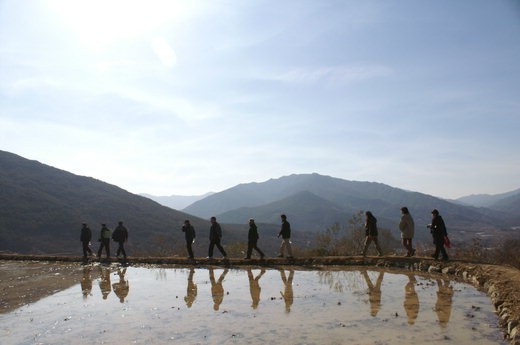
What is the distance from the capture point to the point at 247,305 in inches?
435

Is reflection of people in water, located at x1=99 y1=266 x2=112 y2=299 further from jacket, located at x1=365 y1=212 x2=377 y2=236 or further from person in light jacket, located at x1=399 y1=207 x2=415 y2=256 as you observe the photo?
person in light jacket, located at x1=399 y1=207 x2=415 y2=256

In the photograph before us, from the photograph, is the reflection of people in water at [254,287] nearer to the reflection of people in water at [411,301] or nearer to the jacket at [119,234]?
the reflection of people in water at [411,301]

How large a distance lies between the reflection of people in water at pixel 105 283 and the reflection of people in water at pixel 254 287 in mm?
4513

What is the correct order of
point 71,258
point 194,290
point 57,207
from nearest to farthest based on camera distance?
point 194,290
point 71,258
point 57,207

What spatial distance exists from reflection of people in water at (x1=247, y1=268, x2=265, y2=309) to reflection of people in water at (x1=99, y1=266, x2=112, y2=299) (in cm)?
451

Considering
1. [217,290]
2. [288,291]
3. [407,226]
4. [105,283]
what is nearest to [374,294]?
[288,291]

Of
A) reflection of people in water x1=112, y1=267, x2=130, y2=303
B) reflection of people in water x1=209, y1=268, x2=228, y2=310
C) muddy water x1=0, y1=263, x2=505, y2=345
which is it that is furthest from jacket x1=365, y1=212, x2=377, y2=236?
reflection of people in water x1=112, y1=267, x2=130, y2=303

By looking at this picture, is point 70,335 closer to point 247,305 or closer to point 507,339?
point 247,305

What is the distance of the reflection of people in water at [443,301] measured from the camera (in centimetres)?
891

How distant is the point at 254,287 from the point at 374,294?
12.6ft

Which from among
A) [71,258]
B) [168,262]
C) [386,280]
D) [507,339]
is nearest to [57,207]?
[71,258]

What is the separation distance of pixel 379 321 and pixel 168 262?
1402 centimetres

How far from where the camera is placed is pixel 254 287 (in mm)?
13539

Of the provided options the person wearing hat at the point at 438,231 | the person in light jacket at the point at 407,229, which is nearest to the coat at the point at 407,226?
the person in light jacket at the point at 407,229
